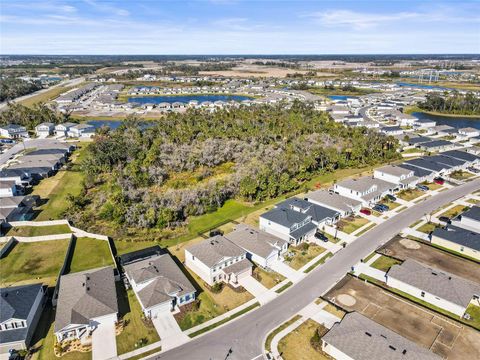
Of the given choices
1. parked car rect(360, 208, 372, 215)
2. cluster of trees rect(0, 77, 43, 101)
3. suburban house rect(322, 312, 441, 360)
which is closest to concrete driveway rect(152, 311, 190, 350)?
suburban house rect(322, 312, 441, 360)

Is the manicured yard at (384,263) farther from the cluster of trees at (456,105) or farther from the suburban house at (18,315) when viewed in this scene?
the cluster of trees at (456,105)

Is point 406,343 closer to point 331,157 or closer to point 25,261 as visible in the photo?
point 25,261

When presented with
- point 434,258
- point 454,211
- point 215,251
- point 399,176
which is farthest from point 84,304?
point 399,176

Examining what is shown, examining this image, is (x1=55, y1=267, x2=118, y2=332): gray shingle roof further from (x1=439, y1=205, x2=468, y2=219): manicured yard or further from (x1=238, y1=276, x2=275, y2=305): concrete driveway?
(x1=439, y1=205, x2=468, y2=219): manicured yard

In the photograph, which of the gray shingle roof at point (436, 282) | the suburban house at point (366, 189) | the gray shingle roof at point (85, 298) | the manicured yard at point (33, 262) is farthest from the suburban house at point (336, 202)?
the manicured yard at point (33, 262)

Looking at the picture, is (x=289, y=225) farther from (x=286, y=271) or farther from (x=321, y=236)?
(x=286, y=271)
